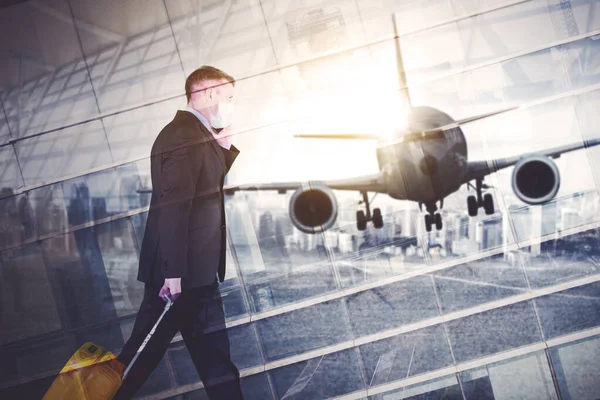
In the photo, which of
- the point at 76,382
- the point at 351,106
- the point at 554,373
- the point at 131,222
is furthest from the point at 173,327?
the point at 554,373

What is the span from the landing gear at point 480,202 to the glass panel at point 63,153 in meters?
3.04

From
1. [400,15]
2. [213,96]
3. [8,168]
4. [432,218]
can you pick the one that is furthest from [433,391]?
[8,168]

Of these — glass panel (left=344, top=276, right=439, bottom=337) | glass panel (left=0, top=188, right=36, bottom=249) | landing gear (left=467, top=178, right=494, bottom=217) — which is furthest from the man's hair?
landing gear (left=467, top=178, right=494, bottom=217)

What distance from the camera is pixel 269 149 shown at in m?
2.99

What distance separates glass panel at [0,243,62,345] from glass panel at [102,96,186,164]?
1.17 metres

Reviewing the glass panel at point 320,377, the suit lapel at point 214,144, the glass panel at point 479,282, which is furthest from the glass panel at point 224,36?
the glass panel at point 320,377

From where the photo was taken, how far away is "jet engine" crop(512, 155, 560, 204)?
2.89 m

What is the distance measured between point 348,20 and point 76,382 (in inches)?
137

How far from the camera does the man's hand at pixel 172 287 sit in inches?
97.3

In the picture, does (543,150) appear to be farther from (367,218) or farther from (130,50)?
(130,50)

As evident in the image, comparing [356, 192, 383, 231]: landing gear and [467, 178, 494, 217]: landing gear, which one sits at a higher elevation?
[356, 192, 383, 231]: landing gear

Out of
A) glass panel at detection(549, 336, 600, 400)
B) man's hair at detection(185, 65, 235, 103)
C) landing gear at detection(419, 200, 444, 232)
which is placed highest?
man's hair at detection(185, 65, 235, 103)

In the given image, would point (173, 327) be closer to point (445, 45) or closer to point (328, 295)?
point (328, 295)

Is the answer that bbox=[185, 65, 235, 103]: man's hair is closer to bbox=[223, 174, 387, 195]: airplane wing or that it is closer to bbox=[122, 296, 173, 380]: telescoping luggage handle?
bbox=[223, 174, 387, 195]: airplane wing
